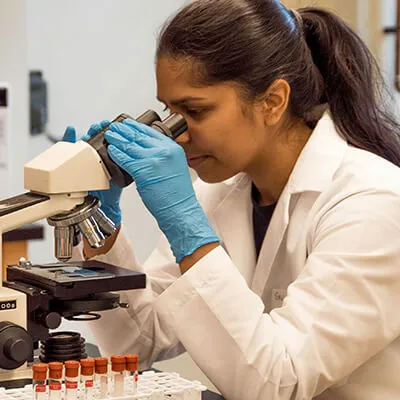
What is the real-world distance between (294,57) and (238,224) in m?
0.40

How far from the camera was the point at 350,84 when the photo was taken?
6.29 ft

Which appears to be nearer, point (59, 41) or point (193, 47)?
Answer: point (193, 47)

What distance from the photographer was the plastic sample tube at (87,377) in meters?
1.30

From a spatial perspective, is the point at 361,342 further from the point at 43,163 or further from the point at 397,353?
the point at 43,163

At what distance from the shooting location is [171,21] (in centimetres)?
182

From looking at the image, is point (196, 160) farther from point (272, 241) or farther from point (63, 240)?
point (63, 240)

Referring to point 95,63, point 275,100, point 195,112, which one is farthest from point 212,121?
point 95,63

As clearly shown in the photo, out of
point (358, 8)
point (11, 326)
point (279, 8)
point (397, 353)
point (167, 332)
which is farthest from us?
point (358, 8)

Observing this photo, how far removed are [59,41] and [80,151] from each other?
9.05ft

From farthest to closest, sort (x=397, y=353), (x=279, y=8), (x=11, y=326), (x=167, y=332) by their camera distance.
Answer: (x=167, y=332) → (x=279, y=8) → (x=397, y=353) → (x=11, y=326)

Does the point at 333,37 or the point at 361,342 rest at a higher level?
the point at 333,37

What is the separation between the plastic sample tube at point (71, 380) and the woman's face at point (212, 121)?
24.9 inches

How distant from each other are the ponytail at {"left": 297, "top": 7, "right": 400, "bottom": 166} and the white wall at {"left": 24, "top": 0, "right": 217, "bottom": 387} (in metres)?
2.19

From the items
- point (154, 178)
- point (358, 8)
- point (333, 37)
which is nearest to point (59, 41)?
point (358, 8)
